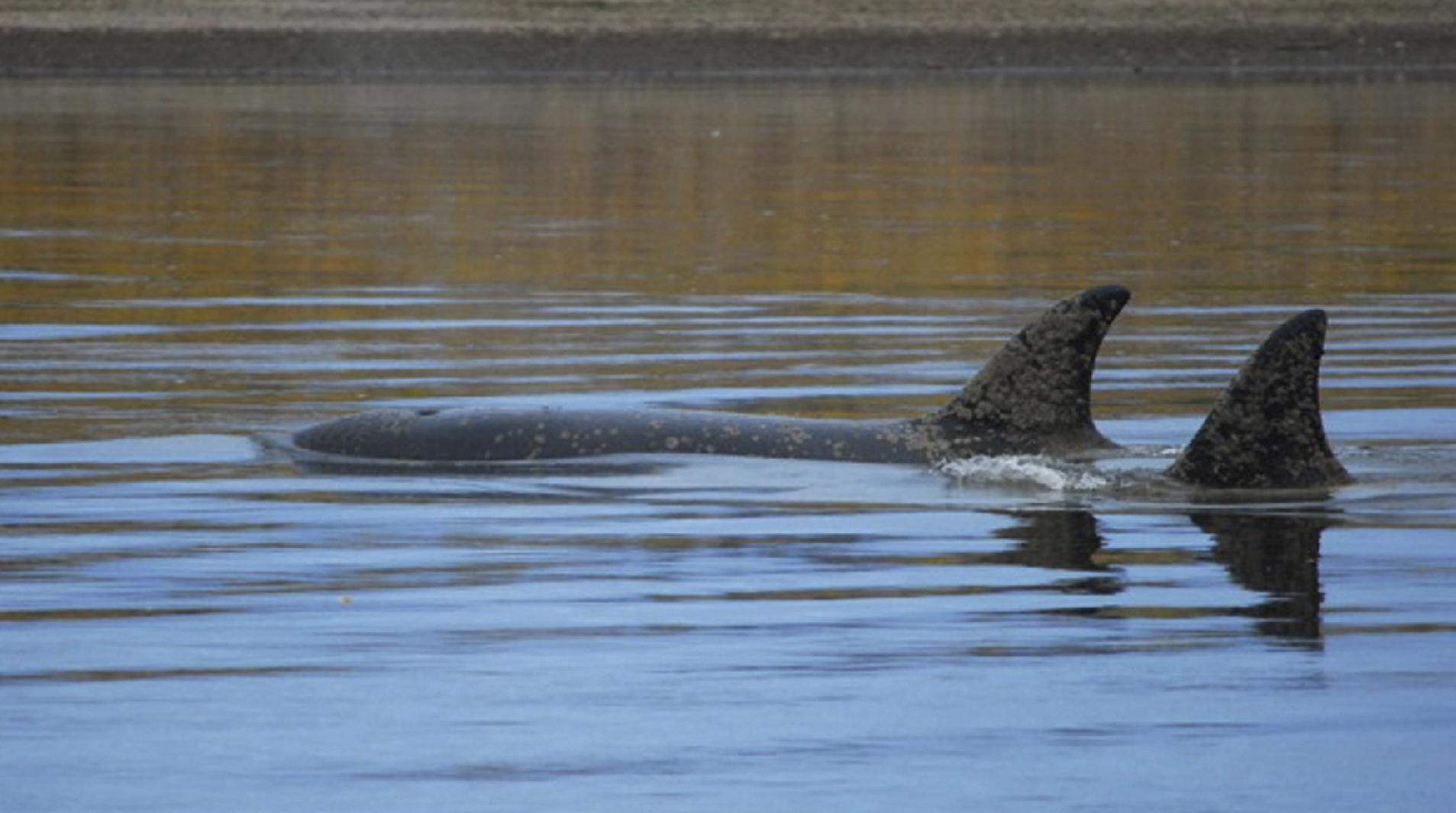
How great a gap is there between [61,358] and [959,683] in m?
12.4

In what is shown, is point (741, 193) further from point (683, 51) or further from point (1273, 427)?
point (683, 51)

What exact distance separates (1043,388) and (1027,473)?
404 millimetres

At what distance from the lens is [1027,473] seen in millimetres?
16375

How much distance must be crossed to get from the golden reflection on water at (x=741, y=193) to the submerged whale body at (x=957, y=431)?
9538 mm

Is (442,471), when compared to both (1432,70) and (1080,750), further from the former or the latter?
(1432,70)

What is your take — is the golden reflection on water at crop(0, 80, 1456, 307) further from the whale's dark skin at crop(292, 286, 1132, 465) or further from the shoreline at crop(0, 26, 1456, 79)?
the shoreline at crop(0, 26, 1456, 79)

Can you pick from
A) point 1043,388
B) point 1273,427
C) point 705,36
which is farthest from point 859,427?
point 705,36

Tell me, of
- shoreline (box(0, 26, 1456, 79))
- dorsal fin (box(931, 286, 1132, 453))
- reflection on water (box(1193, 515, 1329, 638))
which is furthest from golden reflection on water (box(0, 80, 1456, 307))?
shoreline (box(0, 26, 1456, 79))

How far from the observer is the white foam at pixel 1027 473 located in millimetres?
16109

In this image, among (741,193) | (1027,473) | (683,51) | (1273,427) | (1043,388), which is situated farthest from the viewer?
(683,51)

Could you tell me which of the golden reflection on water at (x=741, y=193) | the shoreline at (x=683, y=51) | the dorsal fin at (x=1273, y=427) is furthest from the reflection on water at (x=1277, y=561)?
the shoreline at (x=683, y=51)

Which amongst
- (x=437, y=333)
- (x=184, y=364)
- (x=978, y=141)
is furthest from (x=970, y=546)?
(x=978, y=141)

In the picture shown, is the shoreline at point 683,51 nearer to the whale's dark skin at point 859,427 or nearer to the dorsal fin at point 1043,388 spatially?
the whale's dark skin at point 859,427

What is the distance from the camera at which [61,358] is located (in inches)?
904
